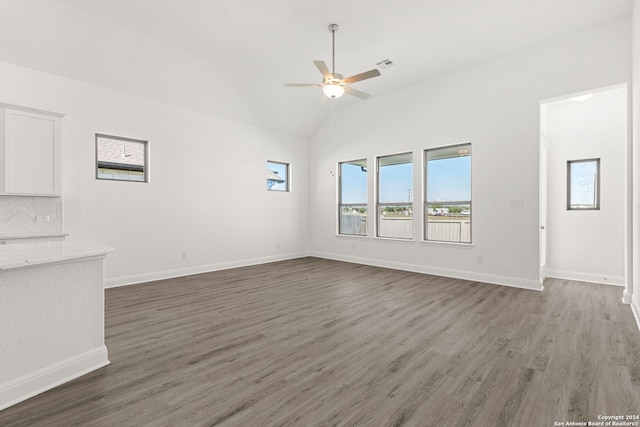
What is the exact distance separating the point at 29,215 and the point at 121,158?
1539 mm

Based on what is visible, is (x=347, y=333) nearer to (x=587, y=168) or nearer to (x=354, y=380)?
(x=354, y=380)

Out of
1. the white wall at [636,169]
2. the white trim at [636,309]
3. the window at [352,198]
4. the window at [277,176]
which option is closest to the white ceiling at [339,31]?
the white wall at [636,169]

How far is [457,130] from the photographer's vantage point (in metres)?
5.62

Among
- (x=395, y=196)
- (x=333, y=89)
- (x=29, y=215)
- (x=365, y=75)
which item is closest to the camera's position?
(x=365, y=75)

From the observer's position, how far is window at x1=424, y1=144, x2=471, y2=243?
18.7ft

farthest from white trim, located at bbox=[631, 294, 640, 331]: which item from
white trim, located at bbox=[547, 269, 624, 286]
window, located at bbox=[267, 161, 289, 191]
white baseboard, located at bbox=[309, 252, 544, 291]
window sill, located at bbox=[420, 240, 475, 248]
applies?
window, located at bbox=[267, 161, 289, 191]

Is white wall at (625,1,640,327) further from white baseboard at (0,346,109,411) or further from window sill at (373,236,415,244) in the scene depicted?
white baseboard at (0,346,109,411)

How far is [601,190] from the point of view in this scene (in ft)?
16.9

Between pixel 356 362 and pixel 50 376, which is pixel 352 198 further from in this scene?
pixel 50 376

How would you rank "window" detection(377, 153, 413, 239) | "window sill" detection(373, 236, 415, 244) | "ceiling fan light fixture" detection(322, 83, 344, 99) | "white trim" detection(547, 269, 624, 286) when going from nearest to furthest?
"ceiling fan light fixture" detection(322, 83, 344, 99)
"white trim" detection(547, 269, 624, 286)
"window sill" detection(373, 236, 415, 244)
"window" detection(377, 153, 413, 239)

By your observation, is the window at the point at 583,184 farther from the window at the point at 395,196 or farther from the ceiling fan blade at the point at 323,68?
the ceiling fan blade at the point at 323,68

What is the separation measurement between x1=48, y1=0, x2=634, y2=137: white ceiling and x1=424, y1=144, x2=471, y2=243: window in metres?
1.54

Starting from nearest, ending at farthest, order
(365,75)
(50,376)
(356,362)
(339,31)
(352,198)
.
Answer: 1. (50,376)
2. (356,362)
3. (365,75)
4. (339,31)
5. (352,198)

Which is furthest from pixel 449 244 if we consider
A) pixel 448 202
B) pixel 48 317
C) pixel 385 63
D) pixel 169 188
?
pixel 48 317
